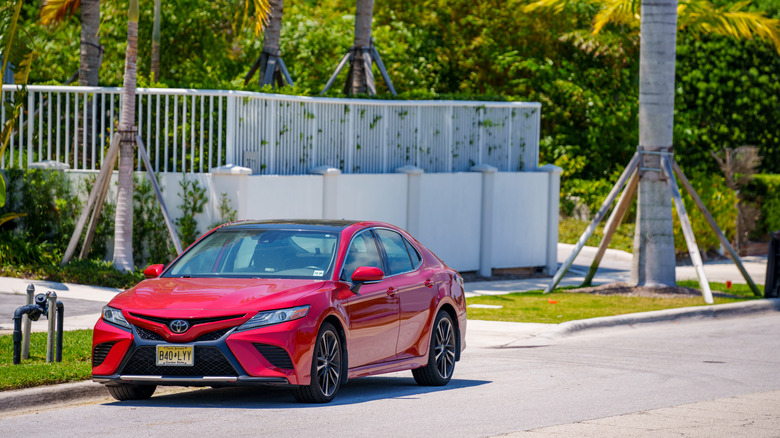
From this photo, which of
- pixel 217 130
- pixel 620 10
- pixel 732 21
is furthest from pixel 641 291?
pixel 217 130

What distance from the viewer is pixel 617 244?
28141mm

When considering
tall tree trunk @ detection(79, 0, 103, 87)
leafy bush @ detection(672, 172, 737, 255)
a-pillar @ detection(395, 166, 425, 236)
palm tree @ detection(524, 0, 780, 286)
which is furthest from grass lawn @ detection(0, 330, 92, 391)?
leafy bush @ detection(672, 172, 737, 255)

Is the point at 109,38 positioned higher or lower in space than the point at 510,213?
higher

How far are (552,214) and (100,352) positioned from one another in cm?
1532

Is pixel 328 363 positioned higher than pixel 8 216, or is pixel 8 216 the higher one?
pixel 8 216

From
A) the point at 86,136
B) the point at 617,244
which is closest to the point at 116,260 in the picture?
the point at 86,136

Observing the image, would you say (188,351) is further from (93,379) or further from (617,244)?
(617,244)

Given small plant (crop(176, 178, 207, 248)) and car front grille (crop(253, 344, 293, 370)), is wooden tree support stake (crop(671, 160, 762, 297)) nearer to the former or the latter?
small plant (crop(176, 178, 207, 248))

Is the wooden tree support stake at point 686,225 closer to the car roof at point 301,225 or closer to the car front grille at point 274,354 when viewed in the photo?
the car roof at point 301,225

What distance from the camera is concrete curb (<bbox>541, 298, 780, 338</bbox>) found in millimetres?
15836

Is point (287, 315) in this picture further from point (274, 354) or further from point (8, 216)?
point (8, 216)

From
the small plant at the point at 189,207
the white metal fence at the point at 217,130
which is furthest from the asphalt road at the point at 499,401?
the white metal fence at the point at 217,130

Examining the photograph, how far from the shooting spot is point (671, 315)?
17.4 meters

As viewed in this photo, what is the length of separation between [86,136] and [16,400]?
982cm
